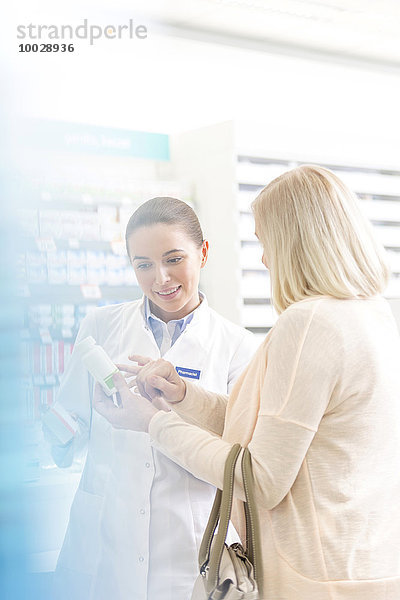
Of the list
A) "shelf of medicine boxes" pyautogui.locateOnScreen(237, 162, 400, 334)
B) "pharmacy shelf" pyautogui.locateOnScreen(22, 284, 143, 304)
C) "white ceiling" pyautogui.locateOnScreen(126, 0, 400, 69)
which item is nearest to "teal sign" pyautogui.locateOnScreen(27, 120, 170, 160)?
"pharmacy shelf" pyautogui.locateOnScreen(22, 284, 143, 304)

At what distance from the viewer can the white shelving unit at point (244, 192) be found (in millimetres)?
2287

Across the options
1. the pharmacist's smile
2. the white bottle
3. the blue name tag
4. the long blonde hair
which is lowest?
the blue name tag

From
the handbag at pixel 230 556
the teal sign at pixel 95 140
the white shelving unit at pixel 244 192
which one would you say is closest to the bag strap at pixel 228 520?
the handbag at pixel 230 556

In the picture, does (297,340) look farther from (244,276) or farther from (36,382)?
(244,276)

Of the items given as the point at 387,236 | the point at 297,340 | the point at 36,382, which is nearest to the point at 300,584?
the point at 297,340

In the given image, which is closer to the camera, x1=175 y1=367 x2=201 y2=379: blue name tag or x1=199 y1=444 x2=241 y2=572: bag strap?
x1=199 y1=444 x2=241 y2=572: bag strap

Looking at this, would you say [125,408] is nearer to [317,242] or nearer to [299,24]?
[317,242]

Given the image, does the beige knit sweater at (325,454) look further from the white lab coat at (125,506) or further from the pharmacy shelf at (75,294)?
the pharmacy shelf at (75,294)

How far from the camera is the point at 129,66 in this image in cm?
204

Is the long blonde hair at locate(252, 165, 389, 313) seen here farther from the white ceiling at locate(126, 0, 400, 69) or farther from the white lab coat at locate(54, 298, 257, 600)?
the white ceiling at locate(126, 0, 400, 69)

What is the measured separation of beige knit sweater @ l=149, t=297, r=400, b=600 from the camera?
158 cm

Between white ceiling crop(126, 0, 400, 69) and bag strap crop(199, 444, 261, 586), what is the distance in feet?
11.1

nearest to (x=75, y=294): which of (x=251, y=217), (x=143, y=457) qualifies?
(x=143, y=457)

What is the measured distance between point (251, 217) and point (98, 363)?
1.67 meters
